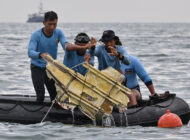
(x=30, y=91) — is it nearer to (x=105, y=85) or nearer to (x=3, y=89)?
(x=3, y=89)

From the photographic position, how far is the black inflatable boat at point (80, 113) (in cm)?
1152

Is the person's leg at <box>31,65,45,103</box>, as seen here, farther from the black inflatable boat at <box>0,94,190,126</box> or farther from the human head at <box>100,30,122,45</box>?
the human head at <box>100,30,122,45</box>

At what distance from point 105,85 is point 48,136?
141 cm

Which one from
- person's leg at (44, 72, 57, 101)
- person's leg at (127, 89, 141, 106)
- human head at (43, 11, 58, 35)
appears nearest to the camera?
human head at (43, 11, 58, 35)

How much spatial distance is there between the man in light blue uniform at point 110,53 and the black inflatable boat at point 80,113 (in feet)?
3.13

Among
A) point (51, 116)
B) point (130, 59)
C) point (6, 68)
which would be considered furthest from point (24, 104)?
point (6, 68)

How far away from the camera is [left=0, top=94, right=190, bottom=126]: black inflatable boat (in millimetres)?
11523

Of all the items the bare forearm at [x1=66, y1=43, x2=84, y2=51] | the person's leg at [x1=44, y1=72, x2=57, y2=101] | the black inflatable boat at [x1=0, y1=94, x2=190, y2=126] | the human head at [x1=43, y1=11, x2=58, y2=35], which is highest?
the human head at [x1=43, y1=11, x2=58, y2=35]

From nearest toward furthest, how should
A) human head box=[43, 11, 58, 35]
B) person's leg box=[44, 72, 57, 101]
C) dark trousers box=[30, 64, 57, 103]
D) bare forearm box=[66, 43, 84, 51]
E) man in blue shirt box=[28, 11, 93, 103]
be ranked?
bare forearm box=[66, 43, 84, 51] → human head box=[43, 11, 58, 35] → man in blue shirt box=[28, 11, 93, 103] → dark trousers box=[30, 64, 57, 103] → person's leg box=[44, 72, 57, 101]

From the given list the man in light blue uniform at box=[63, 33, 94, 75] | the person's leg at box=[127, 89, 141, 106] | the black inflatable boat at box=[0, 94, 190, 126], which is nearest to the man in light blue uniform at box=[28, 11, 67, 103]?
the man in light blue uniform at box=[63, 33, 94, 75]

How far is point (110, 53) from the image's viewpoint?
10.9 m

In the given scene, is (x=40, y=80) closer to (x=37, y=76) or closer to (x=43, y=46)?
(x=37, y=76)

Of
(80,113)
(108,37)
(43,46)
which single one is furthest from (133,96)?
(43,46)

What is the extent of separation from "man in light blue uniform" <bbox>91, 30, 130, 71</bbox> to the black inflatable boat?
3.13 feet
